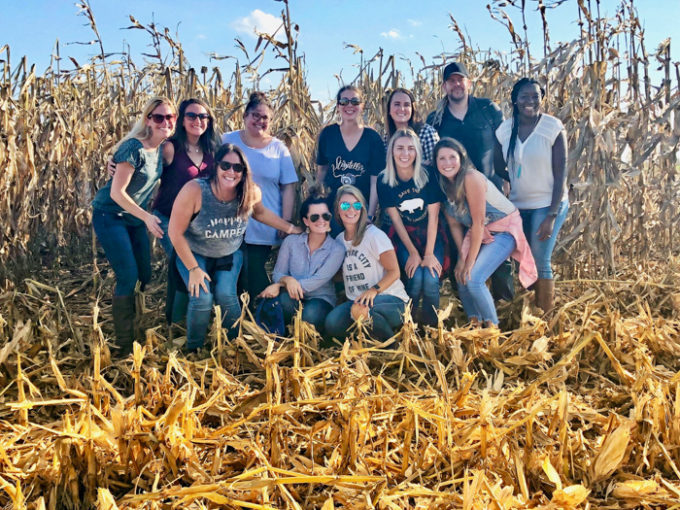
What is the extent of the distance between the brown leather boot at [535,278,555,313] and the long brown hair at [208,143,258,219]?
180 centimetres

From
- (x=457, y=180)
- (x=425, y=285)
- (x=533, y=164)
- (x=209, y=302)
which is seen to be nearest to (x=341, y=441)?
(x=209, y=302)

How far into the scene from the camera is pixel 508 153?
3338mm

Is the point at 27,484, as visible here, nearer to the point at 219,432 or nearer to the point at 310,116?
the point at 219,432

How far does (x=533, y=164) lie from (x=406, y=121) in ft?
2.58

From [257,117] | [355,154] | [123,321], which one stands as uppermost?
[257,117]

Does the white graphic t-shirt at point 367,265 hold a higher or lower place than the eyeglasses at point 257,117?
lower

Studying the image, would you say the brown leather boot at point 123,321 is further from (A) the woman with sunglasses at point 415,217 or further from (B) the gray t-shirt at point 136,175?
(A) the woman with sunglasses at point 415,217

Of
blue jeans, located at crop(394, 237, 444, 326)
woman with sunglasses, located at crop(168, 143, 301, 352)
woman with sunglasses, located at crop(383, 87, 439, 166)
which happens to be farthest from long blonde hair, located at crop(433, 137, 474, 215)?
woman with sunglasses, located at crop(168, 143, 301, 352)

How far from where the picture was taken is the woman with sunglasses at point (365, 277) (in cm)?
306

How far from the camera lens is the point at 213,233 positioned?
2.98 metres

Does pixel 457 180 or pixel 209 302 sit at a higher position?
pixel 457 180

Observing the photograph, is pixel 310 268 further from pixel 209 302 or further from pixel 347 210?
pixel 209 302

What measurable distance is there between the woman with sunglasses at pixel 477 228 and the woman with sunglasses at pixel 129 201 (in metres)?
1.57

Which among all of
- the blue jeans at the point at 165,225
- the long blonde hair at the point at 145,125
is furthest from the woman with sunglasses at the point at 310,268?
the long blonde hair at the point at 145,125
